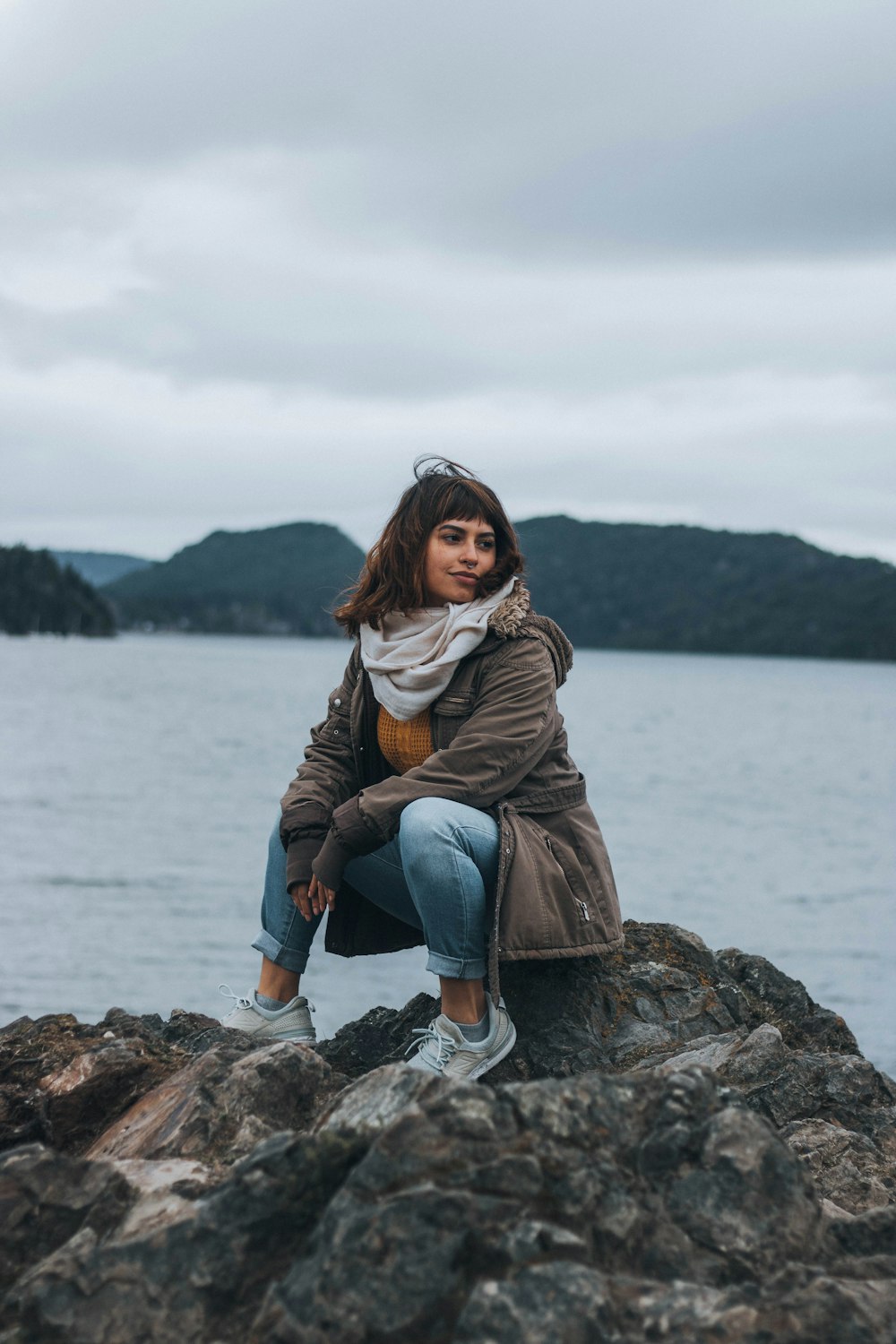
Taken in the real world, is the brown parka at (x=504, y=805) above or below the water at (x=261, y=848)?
above

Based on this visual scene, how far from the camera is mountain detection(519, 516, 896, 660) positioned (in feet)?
507

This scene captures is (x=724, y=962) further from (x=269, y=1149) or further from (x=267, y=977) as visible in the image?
(x=269, y=1149)

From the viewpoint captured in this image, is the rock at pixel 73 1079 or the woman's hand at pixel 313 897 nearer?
the rock at pixel 73 1079

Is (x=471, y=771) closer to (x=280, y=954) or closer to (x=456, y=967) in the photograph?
(x=456, y=967)

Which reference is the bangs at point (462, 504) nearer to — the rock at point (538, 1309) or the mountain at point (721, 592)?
the rock at point (538, 1309)

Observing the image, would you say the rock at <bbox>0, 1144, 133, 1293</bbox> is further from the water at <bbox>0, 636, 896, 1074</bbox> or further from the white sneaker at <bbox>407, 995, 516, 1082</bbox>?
the water at <bbox>0, 636, 896, 1074</bbox>

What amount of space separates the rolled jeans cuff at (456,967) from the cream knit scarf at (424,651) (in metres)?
0.86

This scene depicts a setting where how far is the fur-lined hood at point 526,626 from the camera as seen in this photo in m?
4.29

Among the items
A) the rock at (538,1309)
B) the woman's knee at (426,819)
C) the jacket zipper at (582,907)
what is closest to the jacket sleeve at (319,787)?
the woman's knee at (426,819)

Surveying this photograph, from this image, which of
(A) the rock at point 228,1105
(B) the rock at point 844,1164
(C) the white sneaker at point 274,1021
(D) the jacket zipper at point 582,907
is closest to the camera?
(A) the rock at point 228,1105

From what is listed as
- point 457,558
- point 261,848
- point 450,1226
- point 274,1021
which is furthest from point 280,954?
point 261,848

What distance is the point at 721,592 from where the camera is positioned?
165 metres

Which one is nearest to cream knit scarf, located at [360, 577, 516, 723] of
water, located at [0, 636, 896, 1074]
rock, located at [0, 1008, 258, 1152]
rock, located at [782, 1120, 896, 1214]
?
rock, located at [0, 1008, 258, 1152]

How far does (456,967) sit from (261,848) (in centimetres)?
1858
